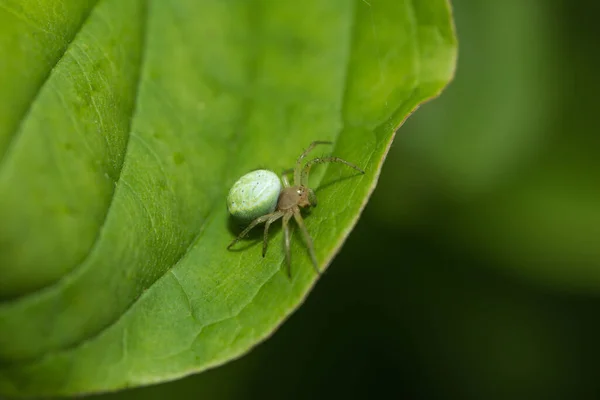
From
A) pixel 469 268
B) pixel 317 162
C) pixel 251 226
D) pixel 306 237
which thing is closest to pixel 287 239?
pixel 306 237

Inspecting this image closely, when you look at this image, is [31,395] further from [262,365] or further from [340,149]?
[262,365]

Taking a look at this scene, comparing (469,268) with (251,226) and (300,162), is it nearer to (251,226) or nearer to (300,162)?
(300,162)

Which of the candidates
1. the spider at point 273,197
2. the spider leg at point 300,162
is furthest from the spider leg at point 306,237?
the spider leg at point 300,162

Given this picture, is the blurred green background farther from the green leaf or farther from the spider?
the green leaf

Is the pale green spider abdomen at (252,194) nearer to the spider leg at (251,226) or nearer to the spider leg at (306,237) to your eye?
the spider leg at (251,226)

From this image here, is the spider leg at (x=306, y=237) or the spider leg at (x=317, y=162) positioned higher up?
the spider leg at (x=317, y=162)
